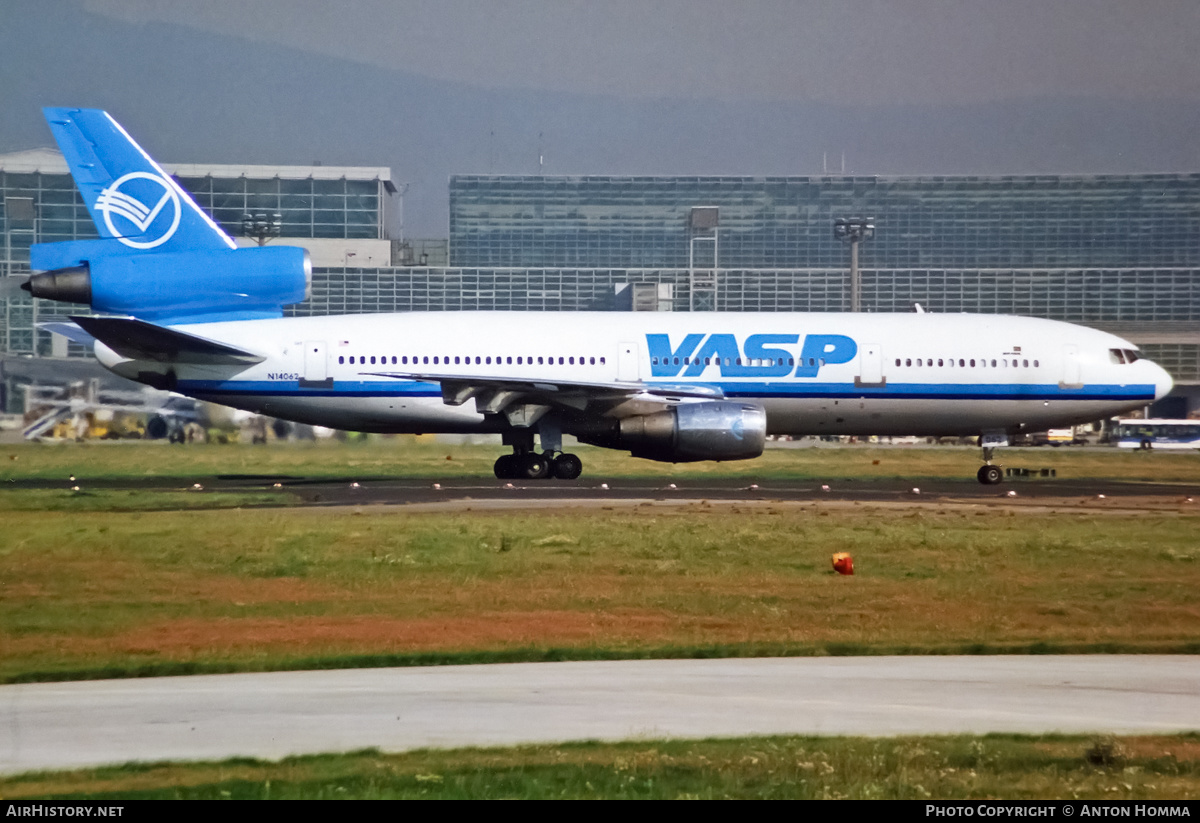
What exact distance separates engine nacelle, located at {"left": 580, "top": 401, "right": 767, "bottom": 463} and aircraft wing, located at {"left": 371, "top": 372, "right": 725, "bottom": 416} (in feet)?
2.16

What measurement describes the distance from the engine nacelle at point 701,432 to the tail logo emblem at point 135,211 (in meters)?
11.8

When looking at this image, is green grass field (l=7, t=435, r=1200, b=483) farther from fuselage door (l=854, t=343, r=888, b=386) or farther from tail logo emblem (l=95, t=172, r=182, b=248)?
tail logo emblem (l=95, t=172, r=182, b=248)

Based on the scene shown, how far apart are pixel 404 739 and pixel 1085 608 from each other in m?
8.73

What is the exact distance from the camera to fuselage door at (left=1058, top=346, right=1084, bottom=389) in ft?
112

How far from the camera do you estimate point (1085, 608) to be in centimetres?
1439

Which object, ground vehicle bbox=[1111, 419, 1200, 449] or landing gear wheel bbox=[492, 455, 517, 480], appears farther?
ground vehicle bbox=[1111, 419, 1200, 449]

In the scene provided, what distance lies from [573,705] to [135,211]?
25.0 meters

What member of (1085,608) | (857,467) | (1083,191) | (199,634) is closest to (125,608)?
(199,634)

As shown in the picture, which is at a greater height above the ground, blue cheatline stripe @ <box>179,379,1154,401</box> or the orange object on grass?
blue cheatline stripe @ <box>179,379,1154,401</box>

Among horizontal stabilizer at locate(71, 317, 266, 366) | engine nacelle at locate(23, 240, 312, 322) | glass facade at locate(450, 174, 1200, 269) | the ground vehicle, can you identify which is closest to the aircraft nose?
engine nacelle at locate(23, 240, 312, 322)

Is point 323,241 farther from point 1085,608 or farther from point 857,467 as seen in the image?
point 1085,608

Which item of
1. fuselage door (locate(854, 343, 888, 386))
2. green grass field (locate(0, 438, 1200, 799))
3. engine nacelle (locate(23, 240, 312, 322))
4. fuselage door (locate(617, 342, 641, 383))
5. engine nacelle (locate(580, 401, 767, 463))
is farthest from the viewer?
fuselage door (locate(854, 343, 888, 386))

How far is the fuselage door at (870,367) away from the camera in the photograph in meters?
32.7

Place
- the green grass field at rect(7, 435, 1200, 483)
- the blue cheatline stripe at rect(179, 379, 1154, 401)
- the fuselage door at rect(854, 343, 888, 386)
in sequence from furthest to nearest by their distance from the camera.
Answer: the green grass field at rect(7, 435, 1200, 483), the fuselage door at rect(854, 343, 888, 386), the blue cheatline stripe at rect(179, 379, 1154, 401)
